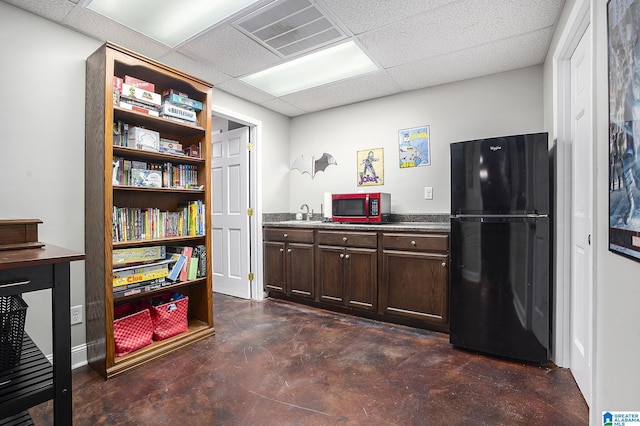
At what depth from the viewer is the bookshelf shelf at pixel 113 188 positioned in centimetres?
203

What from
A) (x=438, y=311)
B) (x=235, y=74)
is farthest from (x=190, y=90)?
(x=438, y=311)

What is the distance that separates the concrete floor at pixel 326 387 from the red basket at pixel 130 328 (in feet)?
0.60

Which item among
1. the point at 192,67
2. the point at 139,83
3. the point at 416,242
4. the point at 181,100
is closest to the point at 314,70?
the point at 192,67

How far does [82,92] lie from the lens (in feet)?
7.27

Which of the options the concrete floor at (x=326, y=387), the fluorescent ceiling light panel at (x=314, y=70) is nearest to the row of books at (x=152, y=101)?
the fluorescent ceiling light panel at (x=314, y=70)

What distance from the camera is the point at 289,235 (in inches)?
140

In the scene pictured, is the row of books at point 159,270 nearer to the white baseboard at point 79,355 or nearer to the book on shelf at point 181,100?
the white baseboard at point 79,355

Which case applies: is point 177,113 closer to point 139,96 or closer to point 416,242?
point 139,96

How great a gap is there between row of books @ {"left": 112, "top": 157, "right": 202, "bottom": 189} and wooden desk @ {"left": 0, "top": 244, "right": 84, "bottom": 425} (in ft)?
3.71

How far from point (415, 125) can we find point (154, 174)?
260cm

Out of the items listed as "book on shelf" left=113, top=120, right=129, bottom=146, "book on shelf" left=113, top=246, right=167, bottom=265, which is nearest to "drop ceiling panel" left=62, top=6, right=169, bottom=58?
"book on shelf" left=113, top=120, right=129, bottom=146

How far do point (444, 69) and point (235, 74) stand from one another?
6.44 feet

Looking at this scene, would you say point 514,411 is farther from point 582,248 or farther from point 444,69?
point 444,69

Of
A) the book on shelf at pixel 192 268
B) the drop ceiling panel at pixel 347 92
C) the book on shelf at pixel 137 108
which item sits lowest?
the book on shelf at pixel 192 268
